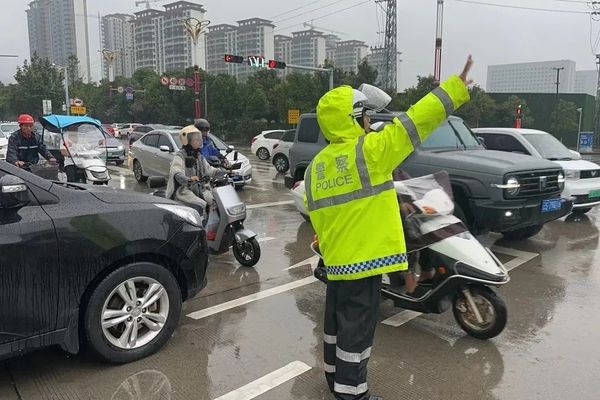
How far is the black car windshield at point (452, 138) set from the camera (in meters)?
7.58

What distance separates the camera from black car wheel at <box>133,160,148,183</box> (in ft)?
49.2

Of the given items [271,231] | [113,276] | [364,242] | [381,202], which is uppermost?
[381,202]

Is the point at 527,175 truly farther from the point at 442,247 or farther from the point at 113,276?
the point at 113,276

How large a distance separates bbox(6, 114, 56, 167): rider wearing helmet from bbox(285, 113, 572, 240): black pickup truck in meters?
5.83

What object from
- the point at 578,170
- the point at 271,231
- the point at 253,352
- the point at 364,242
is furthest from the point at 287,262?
Result: the point at 578,170

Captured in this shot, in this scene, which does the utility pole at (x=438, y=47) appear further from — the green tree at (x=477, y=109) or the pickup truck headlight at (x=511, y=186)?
the pickup truck headlight at (x=511, y=186)

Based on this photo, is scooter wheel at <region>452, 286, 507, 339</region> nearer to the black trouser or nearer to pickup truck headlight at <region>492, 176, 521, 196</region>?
the black trouser

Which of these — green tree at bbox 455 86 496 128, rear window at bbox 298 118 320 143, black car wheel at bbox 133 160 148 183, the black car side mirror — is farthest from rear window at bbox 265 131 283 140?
green tree at bbox 455 86 496 128

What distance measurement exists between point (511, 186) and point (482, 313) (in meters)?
2.76

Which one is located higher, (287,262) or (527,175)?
(527,175)

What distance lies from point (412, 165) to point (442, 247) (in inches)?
129

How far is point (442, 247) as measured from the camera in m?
4.23

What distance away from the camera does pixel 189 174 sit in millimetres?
6266

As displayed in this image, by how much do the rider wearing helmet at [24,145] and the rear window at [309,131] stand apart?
440cm
